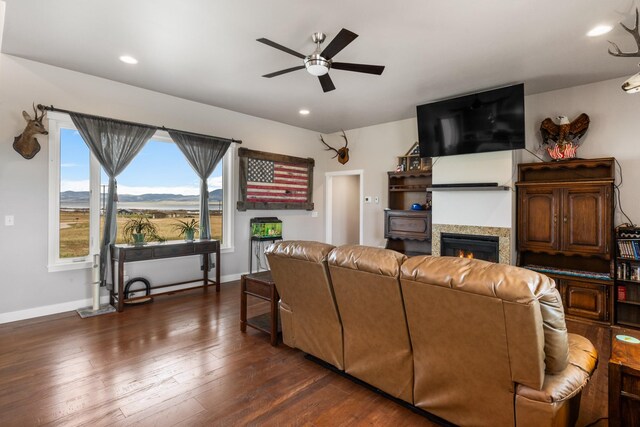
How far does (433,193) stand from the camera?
5223mm

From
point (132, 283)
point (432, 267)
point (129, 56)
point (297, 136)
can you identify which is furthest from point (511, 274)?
point (297, 136)

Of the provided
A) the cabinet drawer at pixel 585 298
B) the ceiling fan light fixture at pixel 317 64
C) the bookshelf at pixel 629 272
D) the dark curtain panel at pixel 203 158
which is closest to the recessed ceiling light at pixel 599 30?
the bookshelf at pixel 629 272

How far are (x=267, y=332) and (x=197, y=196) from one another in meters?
2.93

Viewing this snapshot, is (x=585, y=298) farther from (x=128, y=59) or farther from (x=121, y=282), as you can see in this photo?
(x=128, y=59)

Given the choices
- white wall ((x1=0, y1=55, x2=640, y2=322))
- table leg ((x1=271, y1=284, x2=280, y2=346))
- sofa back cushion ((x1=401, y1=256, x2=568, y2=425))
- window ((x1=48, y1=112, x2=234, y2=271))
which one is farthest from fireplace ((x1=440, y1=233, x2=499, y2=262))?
window ((x1=48, y1=112, x2=234, y2=271))

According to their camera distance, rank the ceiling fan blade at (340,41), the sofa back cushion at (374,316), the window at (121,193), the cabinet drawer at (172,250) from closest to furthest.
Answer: the sofa back cushion at (374,316)
the ceiling fan blade at (340,41)
the window at (121,193)
the cabinet drawer at (172,250)

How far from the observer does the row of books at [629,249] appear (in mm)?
3617

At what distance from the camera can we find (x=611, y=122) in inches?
159

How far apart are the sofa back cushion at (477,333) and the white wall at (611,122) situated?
12.1ft

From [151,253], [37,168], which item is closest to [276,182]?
[151,253]

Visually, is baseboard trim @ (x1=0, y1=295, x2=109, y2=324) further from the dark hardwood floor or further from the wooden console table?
the wooden console table

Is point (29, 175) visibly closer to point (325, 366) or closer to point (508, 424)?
point (325, 366)

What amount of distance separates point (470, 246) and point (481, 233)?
27 cm

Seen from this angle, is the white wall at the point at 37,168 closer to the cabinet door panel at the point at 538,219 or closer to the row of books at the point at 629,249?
the cabinet door panel at the point at 538,219
